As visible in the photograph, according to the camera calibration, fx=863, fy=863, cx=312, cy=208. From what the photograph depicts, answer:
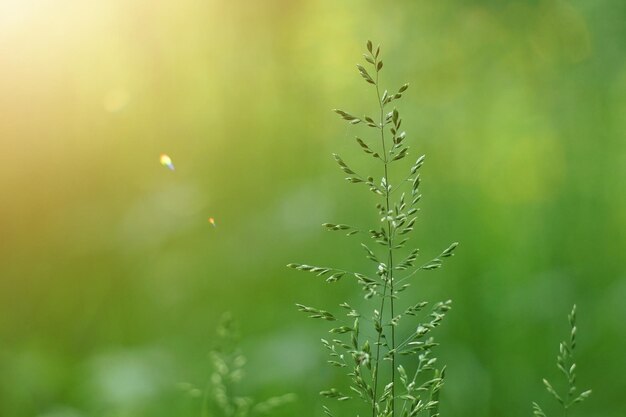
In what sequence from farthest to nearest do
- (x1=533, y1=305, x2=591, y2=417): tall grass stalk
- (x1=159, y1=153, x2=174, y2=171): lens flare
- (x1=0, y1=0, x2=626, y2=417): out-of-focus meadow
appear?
(x1=159, y1=153, x2=174, y2=171): lens flare
(x1=0, y1=0, x2=626, y2=417): out-of-focus meadow
(x1=533, y1=305, x2=591, y2=417): tall grass stalk

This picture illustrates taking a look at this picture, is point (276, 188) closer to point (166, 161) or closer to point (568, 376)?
point (166, 161)

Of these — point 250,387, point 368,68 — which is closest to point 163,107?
point 368,68

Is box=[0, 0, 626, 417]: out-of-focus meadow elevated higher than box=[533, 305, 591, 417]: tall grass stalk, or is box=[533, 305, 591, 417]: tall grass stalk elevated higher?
box=[0, 0, 626, 417]: out-of-focus meadow

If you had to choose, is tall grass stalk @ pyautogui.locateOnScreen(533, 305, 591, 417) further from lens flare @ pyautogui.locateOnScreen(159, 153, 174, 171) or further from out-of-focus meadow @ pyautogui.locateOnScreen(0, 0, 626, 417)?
lens flare @ pyautogui.locateOnScreen(159, 153, 174, 171)

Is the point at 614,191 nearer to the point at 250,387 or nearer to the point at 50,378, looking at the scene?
the point at 250,387

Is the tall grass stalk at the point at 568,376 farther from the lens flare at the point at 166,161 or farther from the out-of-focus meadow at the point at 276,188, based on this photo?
the lens flare at the point at 166,161

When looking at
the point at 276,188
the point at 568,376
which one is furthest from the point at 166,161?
the point at 568,376

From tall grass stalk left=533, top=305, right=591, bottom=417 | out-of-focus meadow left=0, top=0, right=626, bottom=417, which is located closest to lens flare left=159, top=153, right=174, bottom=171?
out-of-focus meadow left=0, top=0, right=626, bottom=417
